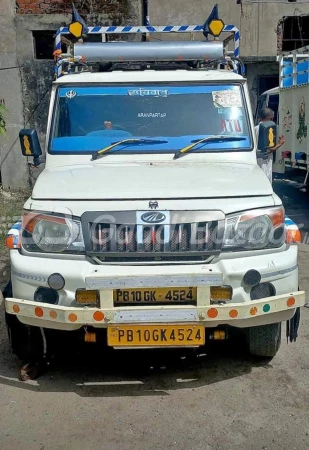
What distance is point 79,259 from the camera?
343 centimetres

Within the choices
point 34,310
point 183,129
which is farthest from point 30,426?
point 183,129

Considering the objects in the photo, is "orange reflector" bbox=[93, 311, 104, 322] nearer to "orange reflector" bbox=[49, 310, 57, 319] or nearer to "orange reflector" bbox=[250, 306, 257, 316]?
"orange reflector" bbox=[49, 310, 57, 319]

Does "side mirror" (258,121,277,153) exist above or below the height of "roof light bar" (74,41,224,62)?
below

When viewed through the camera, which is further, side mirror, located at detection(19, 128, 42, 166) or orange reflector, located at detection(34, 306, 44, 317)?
side mirror, located at detection(19, 128, 42, 166)

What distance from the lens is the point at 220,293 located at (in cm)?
339

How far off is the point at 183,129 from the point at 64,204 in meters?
1.49

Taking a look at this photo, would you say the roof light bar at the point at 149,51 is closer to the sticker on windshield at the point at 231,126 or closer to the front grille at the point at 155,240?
the sticker on windshield at the point at 231,126

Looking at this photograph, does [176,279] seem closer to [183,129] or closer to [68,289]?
[68,289]

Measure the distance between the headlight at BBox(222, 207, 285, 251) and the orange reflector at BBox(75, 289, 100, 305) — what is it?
2.84ft

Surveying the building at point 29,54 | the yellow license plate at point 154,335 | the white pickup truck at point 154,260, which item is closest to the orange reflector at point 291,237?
the white pickup truck at point 154,260

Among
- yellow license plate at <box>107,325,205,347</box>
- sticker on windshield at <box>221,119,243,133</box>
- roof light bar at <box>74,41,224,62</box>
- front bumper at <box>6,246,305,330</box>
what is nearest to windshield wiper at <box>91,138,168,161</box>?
sticker on windshield at <box>221,119,243,133</box>

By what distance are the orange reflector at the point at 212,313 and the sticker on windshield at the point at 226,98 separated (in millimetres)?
2000

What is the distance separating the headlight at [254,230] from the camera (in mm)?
3441

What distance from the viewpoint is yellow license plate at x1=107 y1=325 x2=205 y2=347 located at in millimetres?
3355
